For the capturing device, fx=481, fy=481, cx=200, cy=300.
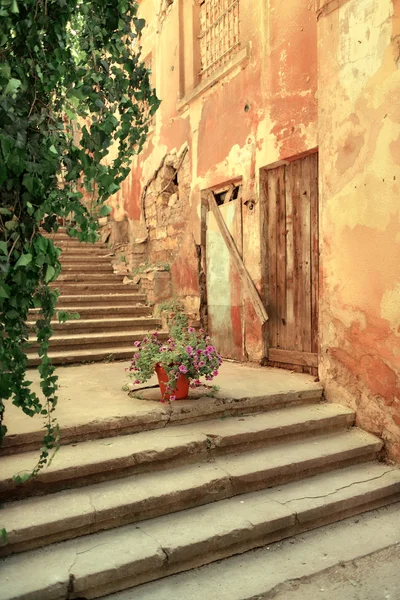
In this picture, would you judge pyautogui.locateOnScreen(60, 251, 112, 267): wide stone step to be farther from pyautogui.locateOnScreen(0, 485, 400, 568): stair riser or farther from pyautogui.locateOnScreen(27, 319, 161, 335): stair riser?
pyautogui.locateOnScreen(0, 485, 400, 568): stair riser

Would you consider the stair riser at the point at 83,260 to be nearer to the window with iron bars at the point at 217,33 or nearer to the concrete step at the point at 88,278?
the concrete step at the point at 88,278

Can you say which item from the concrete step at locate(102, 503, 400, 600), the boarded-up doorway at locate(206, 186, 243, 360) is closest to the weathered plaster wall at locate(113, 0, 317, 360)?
the boarded-up doorway at locate(206, 186, 243, 360)

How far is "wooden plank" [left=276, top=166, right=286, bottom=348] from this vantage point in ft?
17.5

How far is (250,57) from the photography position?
5582mm

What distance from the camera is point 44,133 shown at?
2033 millimetres

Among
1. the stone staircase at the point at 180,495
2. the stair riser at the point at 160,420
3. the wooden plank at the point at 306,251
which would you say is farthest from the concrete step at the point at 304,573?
the wooden plank at the point at 306,251

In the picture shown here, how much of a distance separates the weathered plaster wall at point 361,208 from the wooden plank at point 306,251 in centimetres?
57

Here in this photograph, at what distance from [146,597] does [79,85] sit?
253 centimetres

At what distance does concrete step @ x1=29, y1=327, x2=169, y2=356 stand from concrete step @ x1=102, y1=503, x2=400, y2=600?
12.1 ft

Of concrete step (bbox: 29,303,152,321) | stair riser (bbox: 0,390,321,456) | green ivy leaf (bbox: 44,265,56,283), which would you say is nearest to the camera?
green ivy leaf (bbox: 44,265,56,283)

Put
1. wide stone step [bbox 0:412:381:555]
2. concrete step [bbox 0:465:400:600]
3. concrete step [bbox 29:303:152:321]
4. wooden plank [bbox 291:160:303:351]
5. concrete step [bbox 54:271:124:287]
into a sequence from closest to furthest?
concrete step [bbox 0:465:400:600]
wide stone step [bbox 0:412:381:555]
wooden plank [bbox 291:160:303:351]
concrete step [bbox 29:303:152:321]
concrete step [bbox 54:271:124:287]

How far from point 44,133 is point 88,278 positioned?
6.15 m

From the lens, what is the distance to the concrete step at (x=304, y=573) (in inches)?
99.6

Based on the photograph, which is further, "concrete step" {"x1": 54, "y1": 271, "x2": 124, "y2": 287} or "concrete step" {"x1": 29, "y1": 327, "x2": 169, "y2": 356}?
"concrete step" {"x1": 54, "y1": 271, "x2": 124, "y2": 287}
